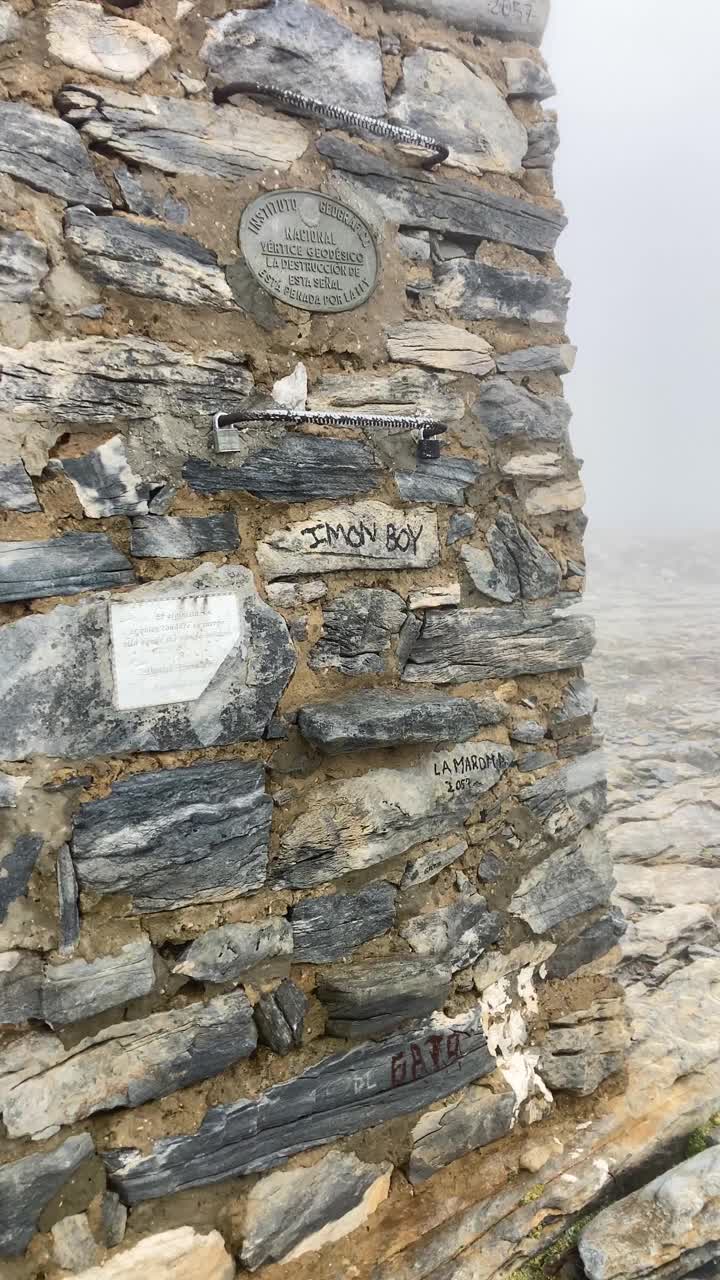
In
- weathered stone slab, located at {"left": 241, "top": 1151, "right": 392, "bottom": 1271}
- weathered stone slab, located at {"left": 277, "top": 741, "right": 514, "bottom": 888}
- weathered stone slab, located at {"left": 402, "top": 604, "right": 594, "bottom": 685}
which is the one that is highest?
weathered stone slab, located at {"left": 402, "top": 604, "right": 594, "bottom": 685}

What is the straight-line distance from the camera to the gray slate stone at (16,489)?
185 cm

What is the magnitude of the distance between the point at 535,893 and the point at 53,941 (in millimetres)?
1481

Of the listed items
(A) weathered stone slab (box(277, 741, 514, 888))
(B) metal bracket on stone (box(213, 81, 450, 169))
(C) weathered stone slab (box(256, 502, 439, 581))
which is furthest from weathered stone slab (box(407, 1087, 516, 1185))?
(B) metal bracket on stone (box(213, 81, 450, 169))

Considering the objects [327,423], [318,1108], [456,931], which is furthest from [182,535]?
[318,1108]

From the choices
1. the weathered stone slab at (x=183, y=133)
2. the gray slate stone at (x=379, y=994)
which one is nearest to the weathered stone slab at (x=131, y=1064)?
the gray slate stone at (x=379, y=994)

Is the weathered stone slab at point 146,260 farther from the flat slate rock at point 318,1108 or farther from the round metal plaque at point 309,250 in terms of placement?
the flat slate rock at point 318,1108

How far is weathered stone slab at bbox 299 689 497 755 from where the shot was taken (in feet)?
7.16

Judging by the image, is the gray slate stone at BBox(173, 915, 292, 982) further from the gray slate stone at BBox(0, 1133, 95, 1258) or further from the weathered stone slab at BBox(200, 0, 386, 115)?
the weathered stone slab at BBox(200, 0, 386, 115)

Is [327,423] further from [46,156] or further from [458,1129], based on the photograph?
[458,1129]

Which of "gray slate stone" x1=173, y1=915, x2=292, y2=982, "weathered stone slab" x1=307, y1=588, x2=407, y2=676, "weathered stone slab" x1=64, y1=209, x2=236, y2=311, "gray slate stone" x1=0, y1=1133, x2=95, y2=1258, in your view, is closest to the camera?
"gray slate stone" x1=0, y1=1133, x2=95, y2=1258

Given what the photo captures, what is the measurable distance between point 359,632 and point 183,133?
1.29 meters

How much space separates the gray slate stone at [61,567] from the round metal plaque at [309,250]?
813mm

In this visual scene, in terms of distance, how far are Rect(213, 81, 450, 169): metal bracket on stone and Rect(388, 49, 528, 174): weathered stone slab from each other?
55 mm

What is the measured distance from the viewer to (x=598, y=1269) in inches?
93.0
